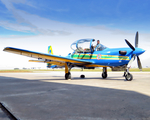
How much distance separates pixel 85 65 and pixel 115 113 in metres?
10.8

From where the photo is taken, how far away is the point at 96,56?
12727 mm

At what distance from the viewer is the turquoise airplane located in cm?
1104

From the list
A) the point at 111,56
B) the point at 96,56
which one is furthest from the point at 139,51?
the point at 96,56

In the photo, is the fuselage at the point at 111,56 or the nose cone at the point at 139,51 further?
the fuselage at the point at 111,56

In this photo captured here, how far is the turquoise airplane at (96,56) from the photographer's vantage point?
11039 mm

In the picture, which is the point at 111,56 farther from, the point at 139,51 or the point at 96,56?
the point at 139,51

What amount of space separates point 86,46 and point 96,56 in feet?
4.85

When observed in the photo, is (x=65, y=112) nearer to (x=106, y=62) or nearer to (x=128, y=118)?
(x=128, y=118)

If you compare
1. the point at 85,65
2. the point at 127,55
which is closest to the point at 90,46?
the point at 85,65

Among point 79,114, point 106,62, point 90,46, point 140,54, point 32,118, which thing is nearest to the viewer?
point 32,118

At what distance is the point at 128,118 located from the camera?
262 centimetres

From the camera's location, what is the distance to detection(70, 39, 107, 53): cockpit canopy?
42.4 feet

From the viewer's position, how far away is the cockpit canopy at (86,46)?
12.9 meters

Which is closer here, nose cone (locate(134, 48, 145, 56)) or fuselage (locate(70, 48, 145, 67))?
nose cone (locate(134, 48, 145, 56))
